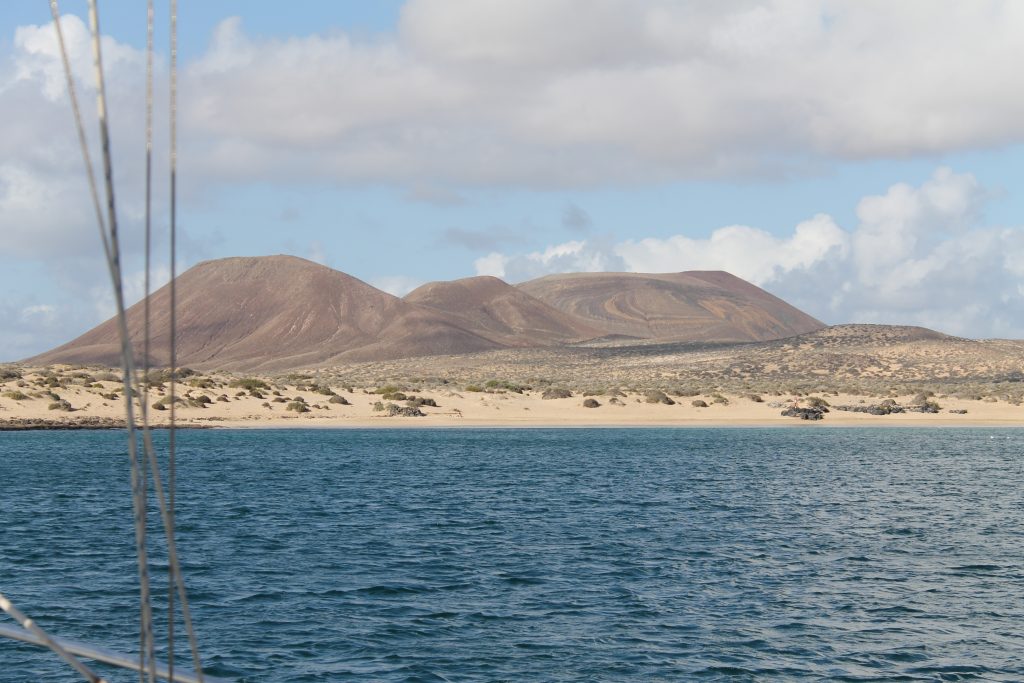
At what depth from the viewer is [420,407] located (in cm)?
10031

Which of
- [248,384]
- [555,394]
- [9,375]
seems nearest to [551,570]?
[555,394]

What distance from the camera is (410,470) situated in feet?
182

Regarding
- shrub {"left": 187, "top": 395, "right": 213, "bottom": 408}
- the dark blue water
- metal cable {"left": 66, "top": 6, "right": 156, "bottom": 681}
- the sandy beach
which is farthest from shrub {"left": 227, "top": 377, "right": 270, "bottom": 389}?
metal cable {"left": 66, "top": 6, "right": 156, "bottom": 681}

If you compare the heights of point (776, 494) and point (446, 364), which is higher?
point (446, 364)

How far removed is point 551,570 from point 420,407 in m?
74.6

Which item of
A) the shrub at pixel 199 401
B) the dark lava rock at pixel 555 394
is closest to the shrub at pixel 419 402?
the dark lava rock at pixel 555 394

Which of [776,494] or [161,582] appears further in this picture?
[776,494]

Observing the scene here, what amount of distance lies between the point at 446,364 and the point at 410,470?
128 m

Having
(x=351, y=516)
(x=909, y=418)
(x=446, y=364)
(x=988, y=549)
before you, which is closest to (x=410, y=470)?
(x=351, y=516)

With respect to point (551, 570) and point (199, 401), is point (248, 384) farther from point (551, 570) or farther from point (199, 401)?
point (551, 570)

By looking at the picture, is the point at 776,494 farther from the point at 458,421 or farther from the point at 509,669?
the point at 458,421

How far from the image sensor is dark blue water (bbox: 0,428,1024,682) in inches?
725

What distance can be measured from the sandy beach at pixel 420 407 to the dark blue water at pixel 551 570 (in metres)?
34.9

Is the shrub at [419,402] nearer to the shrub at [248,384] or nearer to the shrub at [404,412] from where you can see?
the shrub at [404,412]
